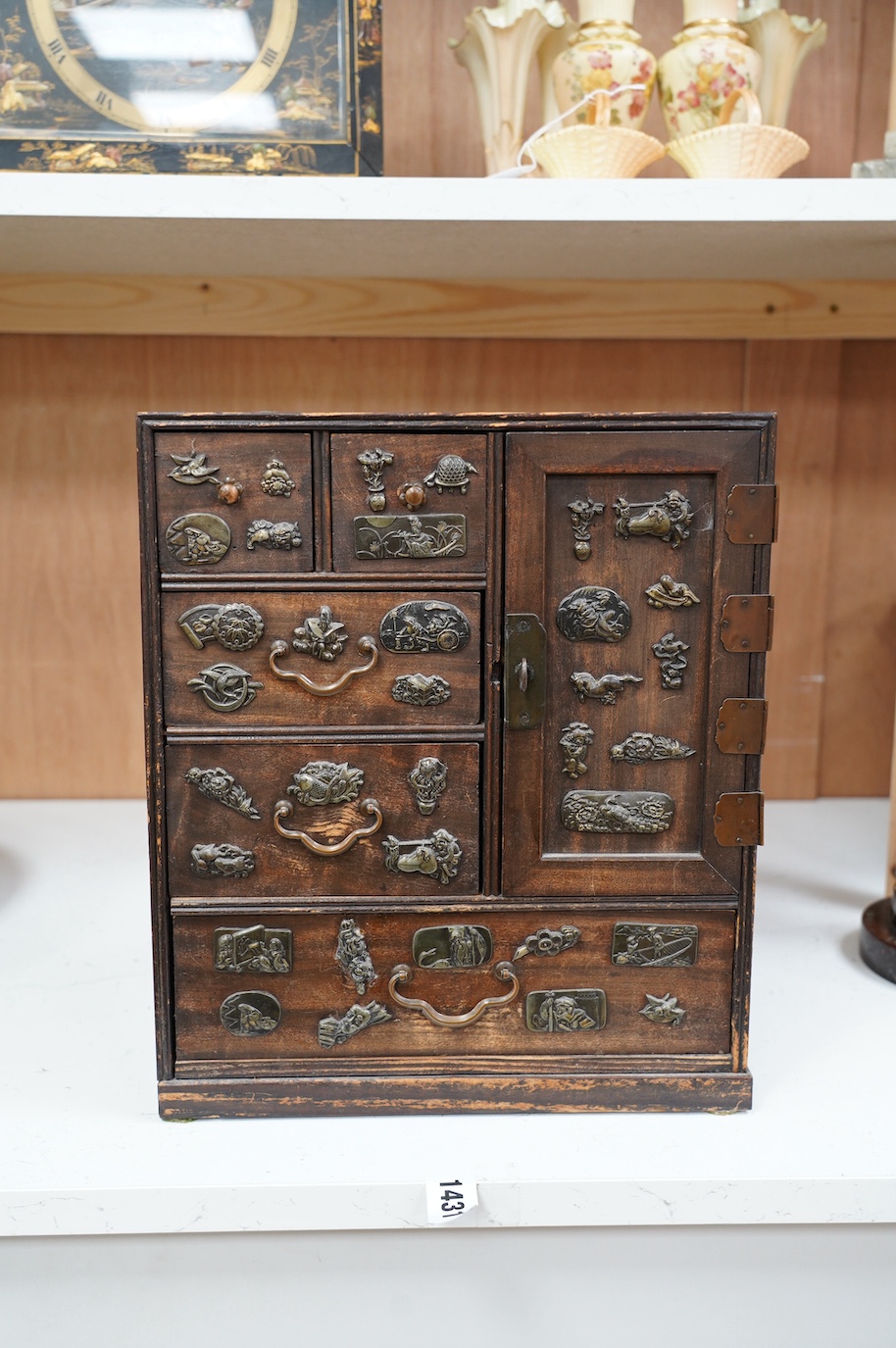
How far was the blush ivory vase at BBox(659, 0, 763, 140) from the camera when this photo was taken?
0.88 meters

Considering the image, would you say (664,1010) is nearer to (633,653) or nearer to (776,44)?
(633,653)

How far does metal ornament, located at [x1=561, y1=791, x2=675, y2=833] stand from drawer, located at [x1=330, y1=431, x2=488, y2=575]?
0.20 meters

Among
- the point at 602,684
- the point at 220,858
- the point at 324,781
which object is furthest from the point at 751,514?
the point at 220,858

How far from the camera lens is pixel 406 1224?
2.29ft

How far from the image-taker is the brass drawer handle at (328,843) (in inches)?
30.1

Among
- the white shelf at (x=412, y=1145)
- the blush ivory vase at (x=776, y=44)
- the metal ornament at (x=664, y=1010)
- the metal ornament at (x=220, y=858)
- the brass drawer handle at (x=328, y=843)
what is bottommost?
the white shelf at (x=412, y=1145)

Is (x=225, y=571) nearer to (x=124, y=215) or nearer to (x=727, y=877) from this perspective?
(x=124, y=215)

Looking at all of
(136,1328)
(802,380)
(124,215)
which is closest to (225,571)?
(124,215)

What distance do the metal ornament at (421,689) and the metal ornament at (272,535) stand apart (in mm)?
132

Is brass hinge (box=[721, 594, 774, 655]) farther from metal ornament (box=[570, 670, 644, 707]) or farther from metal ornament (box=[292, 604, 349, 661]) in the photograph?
metal ornament (box=[292, 604, 349, 661])

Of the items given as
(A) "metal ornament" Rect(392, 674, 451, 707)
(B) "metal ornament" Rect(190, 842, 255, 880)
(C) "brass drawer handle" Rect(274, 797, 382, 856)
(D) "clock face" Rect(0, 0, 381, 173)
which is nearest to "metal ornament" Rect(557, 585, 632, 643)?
(A) "metal ornament" Rect(392, 674, 451, 707)

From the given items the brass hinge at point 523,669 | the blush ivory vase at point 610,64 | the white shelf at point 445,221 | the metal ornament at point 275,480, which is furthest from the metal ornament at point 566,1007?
the blush ivory vase at point 610,64

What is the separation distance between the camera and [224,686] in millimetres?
747

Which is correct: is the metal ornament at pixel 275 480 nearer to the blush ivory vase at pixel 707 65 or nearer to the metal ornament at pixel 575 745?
the metal ornament at pixel 575 745
